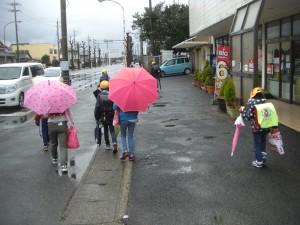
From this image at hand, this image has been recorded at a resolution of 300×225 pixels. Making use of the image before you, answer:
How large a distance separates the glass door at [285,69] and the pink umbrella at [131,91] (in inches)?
321

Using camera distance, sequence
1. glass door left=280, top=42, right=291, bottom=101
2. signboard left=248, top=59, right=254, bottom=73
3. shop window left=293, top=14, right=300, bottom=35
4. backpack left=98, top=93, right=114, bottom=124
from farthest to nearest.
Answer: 1. glass door left=280, top=42, right=291, bottom=101
2. shop window left=293, top=14, right=300, bottom=35
3. signboard left=248, top=59, right=254, bottom=73
4. backpack left=98, top=93, right=114, bottom=124

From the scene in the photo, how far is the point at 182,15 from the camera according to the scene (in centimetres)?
4347

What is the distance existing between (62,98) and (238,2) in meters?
8.88

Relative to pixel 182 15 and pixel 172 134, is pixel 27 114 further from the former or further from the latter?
pixel 182 15

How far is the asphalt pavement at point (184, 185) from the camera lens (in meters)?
4.81

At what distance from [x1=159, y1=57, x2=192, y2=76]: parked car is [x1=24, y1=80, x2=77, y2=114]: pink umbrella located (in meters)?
31.2

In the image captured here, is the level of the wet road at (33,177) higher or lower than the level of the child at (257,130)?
lower

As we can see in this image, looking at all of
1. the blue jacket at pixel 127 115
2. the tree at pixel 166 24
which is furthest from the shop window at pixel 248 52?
the tree at pixel 166 24

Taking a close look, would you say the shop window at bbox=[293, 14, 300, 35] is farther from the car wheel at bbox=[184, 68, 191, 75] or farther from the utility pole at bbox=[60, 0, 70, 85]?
the car wheel at bbox=[184, 68, 191, 75]

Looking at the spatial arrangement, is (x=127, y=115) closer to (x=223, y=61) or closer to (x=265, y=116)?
(x=265, y=116)

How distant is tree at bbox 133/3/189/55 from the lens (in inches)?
1721

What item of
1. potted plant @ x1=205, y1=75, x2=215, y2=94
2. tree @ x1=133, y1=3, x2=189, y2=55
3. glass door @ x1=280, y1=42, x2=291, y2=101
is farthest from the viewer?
tree @ x1=133, y1=3, x2=189, y2=55

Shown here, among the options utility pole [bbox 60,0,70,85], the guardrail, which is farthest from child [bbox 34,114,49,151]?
the guardrail

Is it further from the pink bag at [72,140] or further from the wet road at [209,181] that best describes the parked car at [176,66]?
the pink bag at [72,140]
